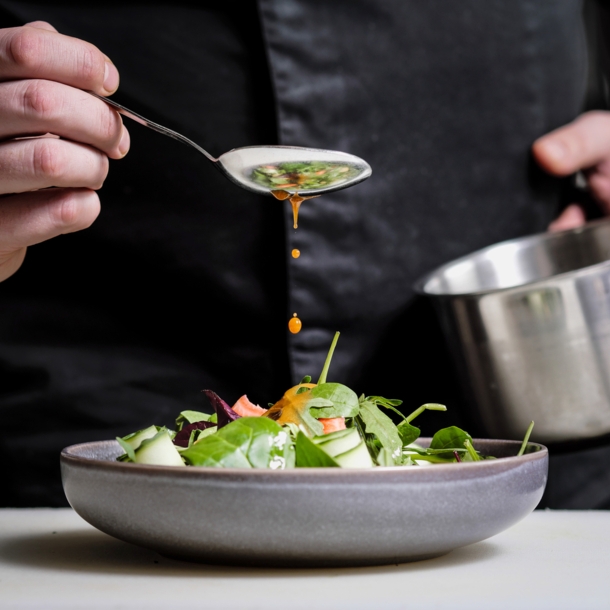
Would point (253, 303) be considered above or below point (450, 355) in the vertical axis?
above

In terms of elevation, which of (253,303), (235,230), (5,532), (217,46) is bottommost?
(5,532)

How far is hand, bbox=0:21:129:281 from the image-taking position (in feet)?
2.64

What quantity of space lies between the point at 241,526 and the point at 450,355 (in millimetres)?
669

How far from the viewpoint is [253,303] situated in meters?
1.27

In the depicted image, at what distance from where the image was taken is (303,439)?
61 cm

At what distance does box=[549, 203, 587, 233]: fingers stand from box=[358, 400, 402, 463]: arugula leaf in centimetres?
79

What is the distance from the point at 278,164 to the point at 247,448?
42 centimetres

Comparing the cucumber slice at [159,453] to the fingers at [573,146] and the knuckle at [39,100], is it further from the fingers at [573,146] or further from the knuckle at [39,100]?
the fingers at [573,146]

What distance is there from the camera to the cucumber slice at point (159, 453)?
0.63 m

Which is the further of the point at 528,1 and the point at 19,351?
the point at 528,1

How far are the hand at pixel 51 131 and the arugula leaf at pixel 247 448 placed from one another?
0.37 m

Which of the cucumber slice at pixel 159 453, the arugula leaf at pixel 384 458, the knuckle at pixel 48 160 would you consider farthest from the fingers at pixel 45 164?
the arugula leaf at pixel 384 458

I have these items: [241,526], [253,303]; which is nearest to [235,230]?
[253,303]

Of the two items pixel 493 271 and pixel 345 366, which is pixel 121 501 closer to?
pixel 345 366
